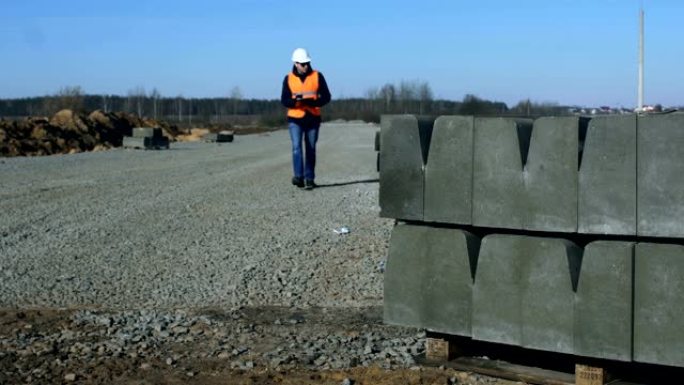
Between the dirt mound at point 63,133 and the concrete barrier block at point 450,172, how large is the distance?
1157 inches

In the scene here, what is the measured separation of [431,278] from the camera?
16.3 ft

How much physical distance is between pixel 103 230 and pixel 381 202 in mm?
5285

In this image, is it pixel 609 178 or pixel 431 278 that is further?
pixel 431 278

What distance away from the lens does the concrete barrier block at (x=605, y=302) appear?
14.3 feet

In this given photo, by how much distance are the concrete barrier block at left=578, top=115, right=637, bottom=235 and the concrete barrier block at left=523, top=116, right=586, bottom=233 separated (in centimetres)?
5

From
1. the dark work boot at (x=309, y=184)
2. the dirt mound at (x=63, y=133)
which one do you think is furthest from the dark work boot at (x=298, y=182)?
the dirt mound at (x=63, y=133)

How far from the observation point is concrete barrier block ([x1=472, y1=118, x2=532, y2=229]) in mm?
4699

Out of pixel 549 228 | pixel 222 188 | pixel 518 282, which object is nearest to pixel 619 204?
pixel 549 228

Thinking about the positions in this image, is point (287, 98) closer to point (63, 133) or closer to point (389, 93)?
point (63, 133)

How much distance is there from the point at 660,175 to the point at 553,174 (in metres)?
0.51

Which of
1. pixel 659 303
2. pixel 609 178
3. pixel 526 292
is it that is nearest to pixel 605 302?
pixel 659 303

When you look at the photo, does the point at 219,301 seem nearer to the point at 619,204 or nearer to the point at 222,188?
the point at 619,204

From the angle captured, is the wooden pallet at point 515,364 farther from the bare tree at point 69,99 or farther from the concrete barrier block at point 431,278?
the bare tree at point 69,99

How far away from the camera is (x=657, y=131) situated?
430cm
